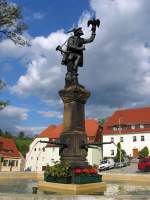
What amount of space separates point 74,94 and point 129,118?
71177 millimetres

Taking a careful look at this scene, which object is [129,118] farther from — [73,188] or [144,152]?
[73,188]

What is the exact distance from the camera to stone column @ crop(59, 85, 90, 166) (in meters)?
13.9

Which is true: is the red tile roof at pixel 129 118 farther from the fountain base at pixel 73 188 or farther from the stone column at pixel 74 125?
the fountain base at pixel 73 188

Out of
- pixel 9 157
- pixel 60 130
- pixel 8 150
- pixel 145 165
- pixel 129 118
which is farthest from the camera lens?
pixel 60 130

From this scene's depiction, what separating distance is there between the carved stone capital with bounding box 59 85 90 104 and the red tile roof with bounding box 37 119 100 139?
67.0 meters

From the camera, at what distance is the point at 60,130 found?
86.4 m

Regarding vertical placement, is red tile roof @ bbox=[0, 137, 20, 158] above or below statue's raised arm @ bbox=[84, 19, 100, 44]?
below

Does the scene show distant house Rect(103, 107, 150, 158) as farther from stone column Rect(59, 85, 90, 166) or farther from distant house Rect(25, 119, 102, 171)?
stone column Rect(59, 85, 90, 166)

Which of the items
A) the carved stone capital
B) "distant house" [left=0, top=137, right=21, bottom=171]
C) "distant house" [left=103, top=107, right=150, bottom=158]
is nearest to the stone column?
the carved stone capital

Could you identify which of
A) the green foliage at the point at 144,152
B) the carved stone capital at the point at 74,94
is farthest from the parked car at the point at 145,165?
the green foliage at the point at 144,152

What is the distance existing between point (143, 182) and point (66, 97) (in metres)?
9.74

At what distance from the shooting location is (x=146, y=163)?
118 ft

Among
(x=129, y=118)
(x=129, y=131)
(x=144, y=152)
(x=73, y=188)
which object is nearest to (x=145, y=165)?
(x=73, y=188)

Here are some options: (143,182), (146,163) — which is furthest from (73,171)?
(146,163)
